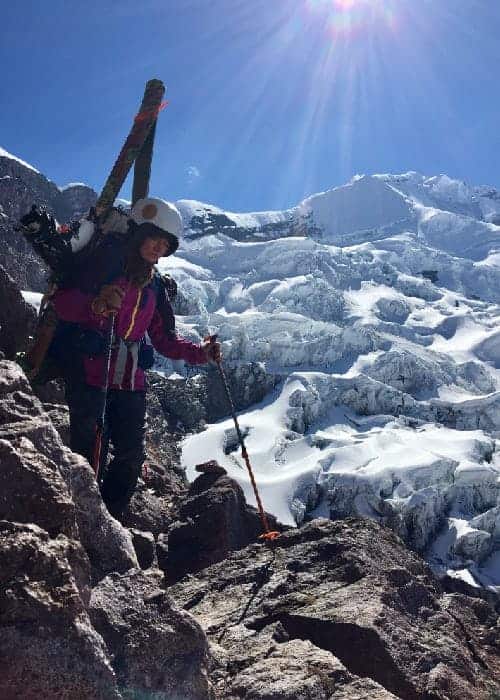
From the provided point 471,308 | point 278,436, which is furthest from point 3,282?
point 471,308

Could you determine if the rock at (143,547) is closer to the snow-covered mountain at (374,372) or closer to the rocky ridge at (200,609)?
the rocky ridge at (200,609)

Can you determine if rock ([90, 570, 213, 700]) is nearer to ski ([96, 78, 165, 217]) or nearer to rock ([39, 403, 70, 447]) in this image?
rock ([39, 403, 70, 447])

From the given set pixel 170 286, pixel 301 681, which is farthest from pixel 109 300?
pixel 301 681

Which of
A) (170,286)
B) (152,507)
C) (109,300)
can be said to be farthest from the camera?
(152,507)

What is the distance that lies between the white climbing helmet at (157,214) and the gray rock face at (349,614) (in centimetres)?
251

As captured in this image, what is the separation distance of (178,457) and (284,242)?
44.6m

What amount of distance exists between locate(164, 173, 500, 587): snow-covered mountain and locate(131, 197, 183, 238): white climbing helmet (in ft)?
77.5

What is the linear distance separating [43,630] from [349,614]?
1956 mm

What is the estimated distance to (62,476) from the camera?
239 centimetres

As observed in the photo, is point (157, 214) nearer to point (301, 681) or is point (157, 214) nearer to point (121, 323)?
point (121, 323)

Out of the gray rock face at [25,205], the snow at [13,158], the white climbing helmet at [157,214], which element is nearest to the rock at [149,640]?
the white climbing helmet at [157,214]

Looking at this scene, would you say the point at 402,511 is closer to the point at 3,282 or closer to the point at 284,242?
the point at 3,282

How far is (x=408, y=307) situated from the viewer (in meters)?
59.8

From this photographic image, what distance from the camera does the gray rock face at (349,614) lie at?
111 inches
